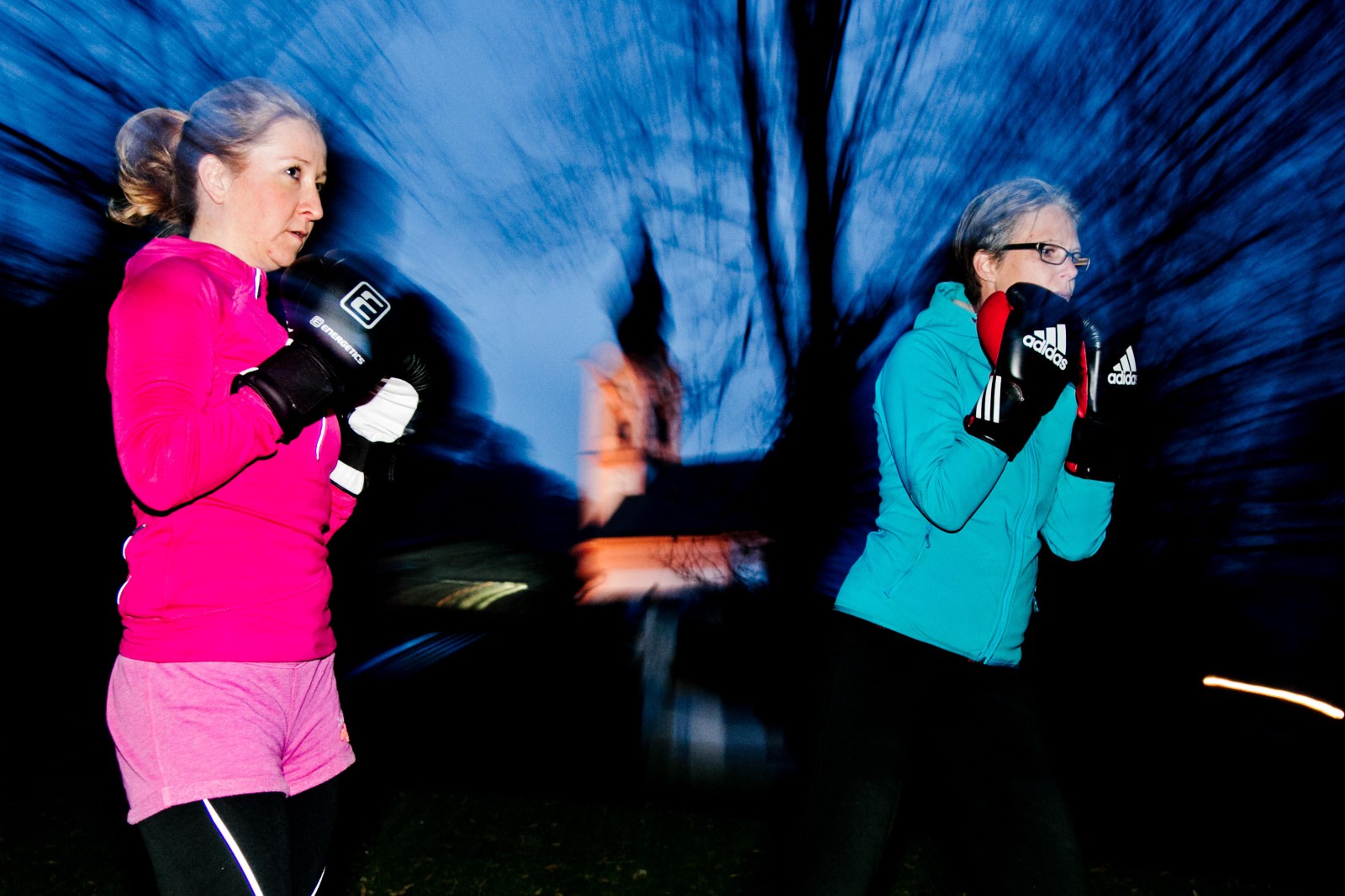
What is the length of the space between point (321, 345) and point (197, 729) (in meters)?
0.44

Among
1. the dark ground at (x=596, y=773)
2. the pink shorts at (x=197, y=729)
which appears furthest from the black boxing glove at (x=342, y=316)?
the dark ground at (x=596, y=773)

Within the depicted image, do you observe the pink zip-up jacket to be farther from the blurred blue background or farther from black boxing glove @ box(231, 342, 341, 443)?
the blurred blue background

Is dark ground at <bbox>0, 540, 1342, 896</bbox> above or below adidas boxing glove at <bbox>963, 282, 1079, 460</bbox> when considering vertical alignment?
below

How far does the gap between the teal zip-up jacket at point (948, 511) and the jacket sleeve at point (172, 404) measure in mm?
821

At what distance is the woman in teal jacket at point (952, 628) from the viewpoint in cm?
117

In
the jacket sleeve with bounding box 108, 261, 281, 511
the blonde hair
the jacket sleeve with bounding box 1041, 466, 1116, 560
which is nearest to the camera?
the jacket sleeve with bounding box 108, 261, 281, 511

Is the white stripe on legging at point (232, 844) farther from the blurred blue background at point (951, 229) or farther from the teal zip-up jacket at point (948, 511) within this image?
the blurred blue background at point (951, 229)

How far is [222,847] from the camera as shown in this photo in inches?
35.5

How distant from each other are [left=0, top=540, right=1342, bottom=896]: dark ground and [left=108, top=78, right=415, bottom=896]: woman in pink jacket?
143 centimetres

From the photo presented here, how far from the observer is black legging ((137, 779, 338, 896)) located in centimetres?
89

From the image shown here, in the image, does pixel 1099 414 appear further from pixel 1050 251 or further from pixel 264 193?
pixel 264 193

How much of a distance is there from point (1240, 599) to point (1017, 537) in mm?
2330

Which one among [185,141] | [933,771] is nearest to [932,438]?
[933,771]

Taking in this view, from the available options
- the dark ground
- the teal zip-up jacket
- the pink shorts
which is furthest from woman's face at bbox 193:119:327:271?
the dark ground
